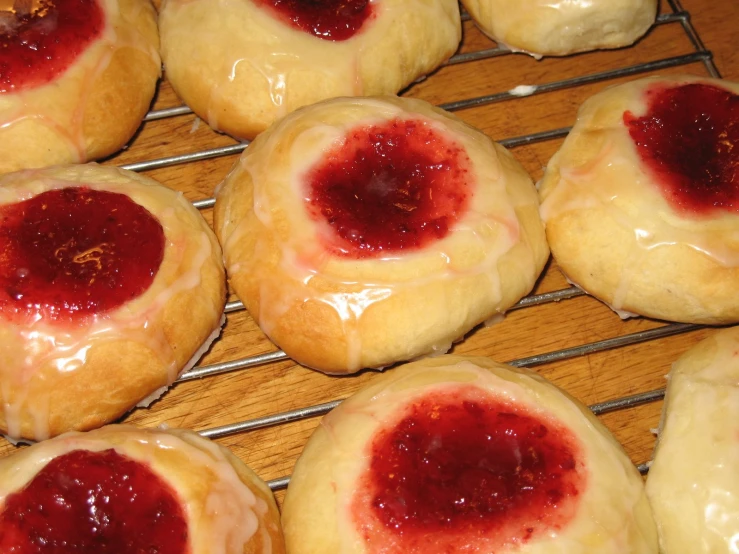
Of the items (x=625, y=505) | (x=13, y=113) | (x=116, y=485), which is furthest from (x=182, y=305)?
(x=625, y=505)

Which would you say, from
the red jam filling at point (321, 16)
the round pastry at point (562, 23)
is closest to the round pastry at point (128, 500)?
the red jam filling at point (321, 16)

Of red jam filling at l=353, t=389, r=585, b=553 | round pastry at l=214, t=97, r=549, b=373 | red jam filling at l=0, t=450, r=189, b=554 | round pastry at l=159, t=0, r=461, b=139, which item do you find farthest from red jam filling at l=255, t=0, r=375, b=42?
red jam filling at l=0, t=450, r=189, b=554

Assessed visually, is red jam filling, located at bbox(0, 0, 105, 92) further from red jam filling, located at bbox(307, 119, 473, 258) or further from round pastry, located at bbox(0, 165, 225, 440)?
red jam filling, located at bbox(307, 119, 473, 258)

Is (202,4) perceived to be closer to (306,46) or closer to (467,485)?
(306,46)

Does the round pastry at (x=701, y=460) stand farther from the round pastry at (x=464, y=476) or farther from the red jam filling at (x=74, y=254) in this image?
the red jam filling at (x=74, y=254)

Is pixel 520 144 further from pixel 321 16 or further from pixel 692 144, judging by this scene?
pixel 321 16
